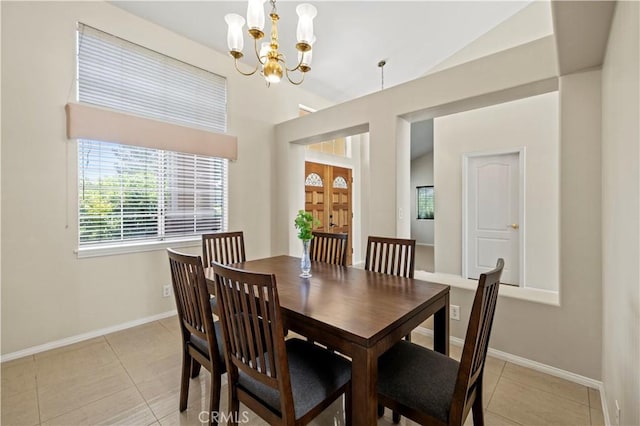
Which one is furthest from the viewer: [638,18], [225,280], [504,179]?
[504,179]

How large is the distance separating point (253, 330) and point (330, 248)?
150cm

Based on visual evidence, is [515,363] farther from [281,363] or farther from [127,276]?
[127,276]

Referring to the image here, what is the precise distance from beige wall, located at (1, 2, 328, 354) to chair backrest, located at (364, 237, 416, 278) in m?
2.40

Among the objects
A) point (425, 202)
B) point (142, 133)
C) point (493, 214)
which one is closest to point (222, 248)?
point (142, 133)

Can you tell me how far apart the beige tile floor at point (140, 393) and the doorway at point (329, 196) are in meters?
3.09

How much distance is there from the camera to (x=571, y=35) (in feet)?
5.12

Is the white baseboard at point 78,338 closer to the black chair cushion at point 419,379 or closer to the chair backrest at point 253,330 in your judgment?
the chair backrest at point 253,330

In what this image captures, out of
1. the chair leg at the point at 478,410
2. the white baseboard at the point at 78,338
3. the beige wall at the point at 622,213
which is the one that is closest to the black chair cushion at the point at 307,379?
the chair leg at the point at 478,410


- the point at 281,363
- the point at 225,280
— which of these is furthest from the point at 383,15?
the point at 281,363

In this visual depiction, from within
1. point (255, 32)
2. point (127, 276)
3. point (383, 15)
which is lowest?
point (127, 276)

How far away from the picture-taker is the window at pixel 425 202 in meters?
7.70

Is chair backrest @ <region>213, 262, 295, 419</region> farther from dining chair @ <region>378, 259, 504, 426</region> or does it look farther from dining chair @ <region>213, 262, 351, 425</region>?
dining chair @ <region>378, 259, 504, 426</region>

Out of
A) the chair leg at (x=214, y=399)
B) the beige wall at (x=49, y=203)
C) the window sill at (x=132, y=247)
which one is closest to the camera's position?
the chair leg at (x=214, y=399)

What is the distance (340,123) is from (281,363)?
297 cm
